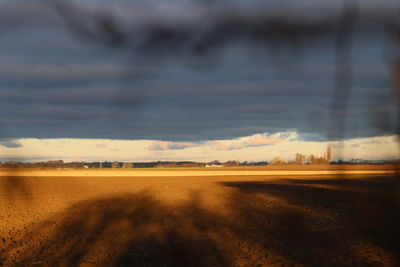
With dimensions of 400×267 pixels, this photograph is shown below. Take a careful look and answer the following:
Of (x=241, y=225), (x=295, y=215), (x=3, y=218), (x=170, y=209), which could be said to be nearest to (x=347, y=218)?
(x=295, y=215)

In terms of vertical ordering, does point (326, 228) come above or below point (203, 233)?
above

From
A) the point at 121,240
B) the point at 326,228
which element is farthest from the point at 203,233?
the point at 326,228

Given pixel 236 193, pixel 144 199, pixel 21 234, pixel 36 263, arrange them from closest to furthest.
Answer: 1. pixel 36 263
2. pixel 21 234
3. pixel 144 199
4. pixel 236 193

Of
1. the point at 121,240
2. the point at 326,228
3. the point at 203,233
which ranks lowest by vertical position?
the point at 121,240

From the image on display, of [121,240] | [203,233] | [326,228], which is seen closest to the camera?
[121,240]

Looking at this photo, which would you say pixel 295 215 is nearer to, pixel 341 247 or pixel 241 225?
pixel 241 225

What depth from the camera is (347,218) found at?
73.1 ft

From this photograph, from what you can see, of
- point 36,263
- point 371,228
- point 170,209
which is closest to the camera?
point 36,263

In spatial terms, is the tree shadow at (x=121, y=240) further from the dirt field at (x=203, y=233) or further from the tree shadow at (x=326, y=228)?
the tree shadow at (x=326, y=228)

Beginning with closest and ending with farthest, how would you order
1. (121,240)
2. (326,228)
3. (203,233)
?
(121,240) < (203,233) < (326,228)

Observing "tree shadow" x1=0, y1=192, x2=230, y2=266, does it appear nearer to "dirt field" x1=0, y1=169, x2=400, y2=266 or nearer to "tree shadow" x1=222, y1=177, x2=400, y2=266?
"dirt field" x1=0, y1=169, x2=400, y2=266

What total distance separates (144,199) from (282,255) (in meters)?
18.2

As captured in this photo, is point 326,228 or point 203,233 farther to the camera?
point 326,228

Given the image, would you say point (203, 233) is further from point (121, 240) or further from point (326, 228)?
point (326, 228)
